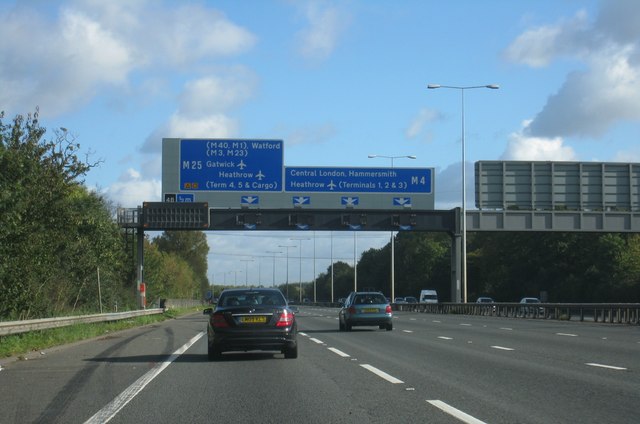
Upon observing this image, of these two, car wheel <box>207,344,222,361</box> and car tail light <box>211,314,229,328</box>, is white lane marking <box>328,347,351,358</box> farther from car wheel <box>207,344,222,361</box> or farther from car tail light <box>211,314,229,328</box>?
car tail light <box>211,314,229,328</box>

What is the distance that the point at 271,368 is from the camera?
1536 centimetres

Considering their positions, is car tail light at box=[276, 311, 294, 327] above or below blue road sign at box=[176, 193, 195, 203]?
below

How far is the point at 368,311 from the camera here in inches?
1193

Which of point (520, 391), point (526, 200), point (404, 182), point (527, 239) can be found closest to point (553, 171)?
point (526, 200)

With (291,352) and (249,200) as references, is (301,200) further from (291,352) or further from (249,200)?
(291,352)

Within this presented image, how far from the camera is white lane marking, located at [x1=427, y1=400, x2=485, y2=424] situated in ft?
29.3

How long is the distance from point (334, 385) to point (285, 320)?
432 centimetres

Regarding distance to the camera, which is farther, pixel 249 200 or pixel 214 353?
pixel 249 200

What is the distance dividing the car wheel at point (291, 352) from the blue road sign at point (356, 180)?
94.7ft

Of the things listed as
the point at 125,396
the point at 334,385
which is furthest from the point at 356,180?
the point at 125,396

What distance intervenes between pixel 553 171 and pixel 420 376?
3562 centimetres

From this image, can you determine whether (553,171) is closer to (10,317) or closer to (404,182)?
(404,182)

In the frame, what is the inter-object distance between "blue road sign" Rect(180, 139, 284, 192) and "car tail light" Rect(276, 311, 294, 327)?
28.7m

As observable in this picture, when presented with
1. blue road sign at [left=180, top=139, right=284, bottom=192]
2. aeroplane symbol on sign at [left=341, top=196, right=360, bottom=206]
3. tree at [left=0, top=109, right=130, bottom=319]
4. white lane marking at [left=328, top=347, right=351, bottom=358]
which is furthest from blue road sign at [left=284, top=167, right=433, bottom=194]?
white lane marking at [left=328, top=347, right=351, bottom=358]
